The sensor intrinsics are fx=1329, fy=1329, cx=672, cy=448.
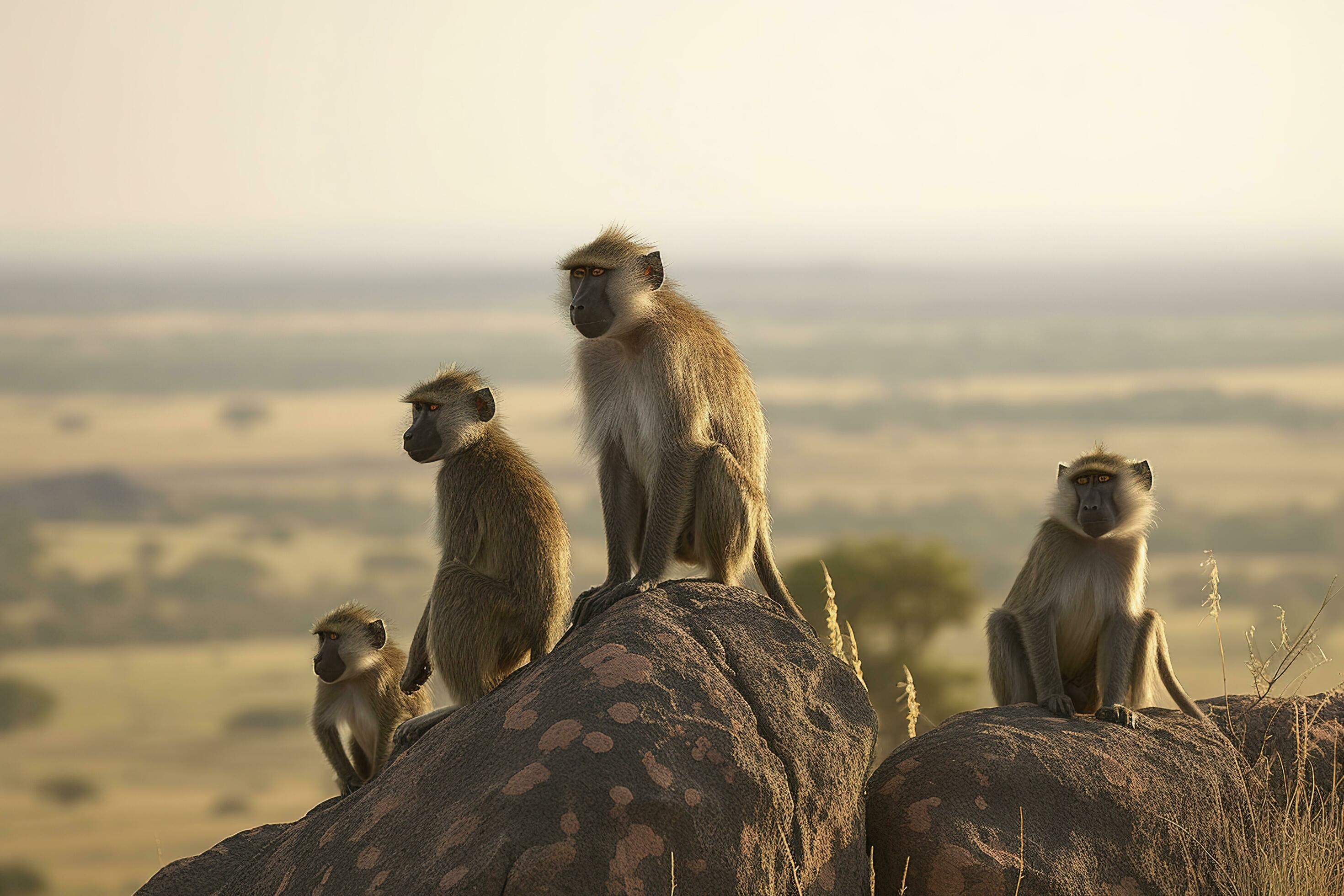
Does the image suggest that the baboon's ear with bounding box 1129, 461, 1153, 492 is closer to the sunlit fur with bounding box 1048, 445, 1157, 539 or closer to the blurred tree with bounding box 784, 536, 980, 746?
the sunlit fur with bounding box 1048, 445, 1157, 539

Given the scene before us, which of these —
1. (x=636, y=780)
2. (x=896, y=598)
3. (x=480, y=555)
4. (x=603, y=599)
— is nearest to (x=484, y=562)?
(x=480, y=555)

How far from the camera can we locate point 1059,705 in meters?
7.14

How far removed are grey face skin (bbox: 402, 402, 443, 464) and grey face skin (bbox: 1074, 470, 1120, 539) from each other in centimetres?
344

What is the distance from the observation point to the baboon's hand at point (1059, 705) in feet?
23.3

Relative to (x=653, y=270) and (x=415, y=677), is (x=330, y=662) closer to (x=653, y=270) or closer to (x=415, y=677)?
(x=415, y=677)

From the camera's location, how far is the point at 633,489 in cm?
690

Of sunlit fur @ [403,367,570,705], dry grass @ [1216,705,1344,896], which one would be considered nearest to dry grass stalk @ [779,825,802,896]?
sunlit fur @ [403,367,570,705]

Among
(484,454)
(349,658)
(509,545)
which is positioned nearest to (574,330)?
(484,454)

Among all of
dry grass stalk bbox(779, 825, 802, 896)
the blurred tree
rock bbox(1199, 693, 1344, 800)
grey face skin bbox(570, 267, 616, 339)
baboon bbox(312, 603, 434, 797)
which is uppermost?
grey face skin bbox(570, 267, 616, 339)

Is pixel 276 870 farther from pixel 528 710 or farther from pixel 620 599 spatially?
pixel 620 599

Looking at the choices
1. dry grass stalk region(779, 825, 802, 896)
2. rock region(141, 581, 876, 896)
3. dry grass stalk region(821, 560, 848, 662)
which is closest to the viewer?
rock region(141, 581, 876, 896)

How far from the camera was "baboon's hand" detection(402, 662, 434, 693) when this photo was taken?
676 centimetres

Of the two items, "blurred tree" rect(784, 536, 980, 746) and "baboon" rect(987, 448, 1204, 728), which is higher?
"baboon" rect(987, 448, 1204, 728)

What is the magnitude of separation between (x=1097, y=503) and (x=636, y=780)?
3.18 meters
